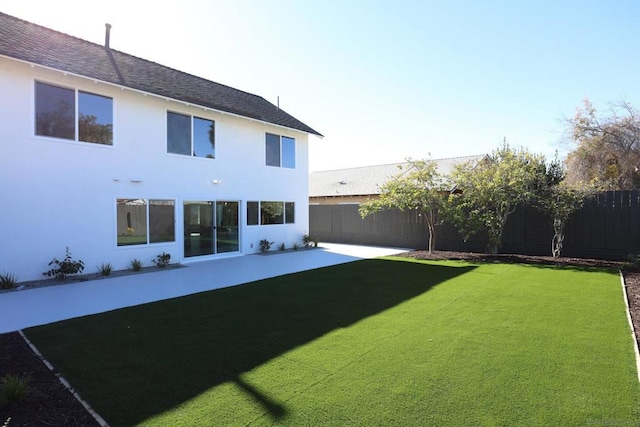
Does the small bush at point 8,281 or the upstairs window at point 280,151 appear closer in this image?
the small bush at point 8,281

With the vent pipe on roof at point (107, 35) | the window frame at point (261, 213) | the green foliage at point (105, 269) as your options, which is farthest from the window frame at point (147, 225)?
the vent pipe on roof at point (107, 35)

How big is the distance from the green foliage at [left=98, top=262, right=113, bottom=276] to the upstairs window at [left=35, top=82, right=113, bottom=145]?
3.32 meters

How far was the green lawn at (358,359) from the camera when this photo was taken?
9.93 ft

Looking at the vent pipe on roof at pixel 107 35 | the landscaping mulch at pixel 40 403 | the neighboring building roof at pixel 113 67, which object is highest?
the vent pipe on roof at pixel 107 35

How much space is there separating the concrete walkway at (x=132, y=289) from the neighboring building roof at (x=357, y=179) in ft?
41.2

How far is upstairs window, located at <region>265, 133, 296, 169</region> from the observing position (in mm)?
14898

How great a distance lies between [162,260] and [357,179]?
60.7 ft

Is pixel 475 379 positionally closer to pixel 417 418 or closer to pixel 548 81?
pixel 417 418

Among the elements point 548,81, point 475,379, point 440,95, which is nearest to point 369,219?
point 440,95

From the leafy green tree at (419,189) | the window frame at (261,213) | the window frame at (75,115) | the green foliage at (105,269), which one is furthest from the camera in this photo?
the window frame at (261,213)

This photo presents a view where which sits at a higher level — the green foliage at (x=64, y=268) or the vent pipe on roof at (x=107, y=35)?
the vent pipe on roof at (x=107, y=35)

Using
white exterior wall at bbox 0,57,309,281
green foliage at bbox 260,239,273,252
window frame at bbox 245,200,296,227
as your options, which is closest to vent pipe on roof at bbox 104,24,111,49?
white exterior wall at bbox 0,57,309,281

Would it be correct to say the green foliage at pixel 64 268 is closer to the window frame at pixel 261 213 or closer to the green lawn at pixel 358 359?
the green lawn at pixel 358 359

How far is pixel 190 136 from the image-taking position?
12.0 m
